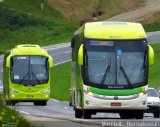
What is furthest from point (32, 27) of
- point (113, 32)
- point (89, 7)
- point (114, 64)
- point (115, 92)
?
point (115, 92)

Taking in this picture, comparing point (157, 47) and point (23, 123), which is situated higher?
point (23, 123)

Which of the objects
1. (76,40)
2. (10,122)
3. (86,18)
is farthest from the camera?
(86,18)

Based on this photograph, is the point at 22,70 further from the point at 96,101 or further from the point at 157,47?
the point at 157,47

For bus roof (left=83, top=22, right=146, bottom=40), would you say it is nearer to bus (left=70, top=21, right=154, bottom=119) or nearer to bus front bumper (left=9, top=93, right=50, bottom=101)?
bus (left=70, top=21, right=154, bottom=119)

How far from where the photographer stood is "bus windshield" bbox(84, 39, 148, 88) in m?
28.2

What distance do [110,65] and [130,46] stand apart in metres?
1.06

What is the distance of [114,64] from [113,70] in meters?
0.22

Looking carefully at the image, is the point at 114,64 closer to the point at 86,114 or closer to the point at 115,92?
the point at 115,92

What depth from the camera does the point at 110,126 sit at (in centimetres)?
2205

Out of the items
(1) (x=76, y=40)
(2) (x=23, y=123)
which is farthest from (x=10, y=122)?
(1) (x=76, y=40)

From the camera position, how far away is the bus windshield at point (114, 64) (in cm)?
2816

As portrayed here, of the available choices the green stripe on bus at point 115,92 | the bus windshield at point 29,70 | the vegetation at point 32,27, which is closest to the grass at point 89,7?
the vegetation at point 32,27

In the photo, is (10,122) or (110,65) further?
(110,65)

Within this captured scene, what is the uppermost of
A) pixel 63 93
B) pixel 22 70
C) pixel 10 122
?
pixel 10 122
